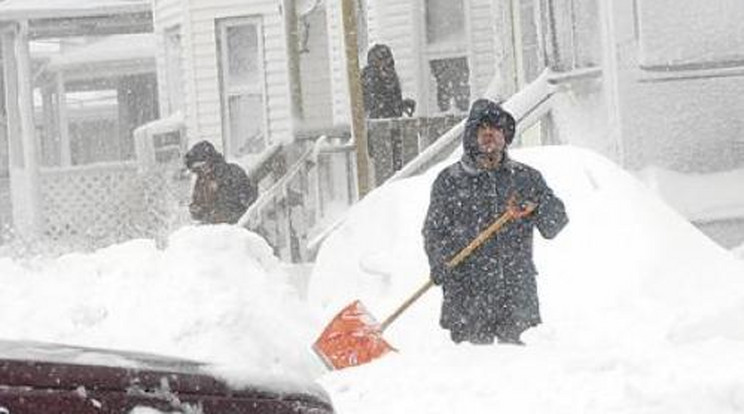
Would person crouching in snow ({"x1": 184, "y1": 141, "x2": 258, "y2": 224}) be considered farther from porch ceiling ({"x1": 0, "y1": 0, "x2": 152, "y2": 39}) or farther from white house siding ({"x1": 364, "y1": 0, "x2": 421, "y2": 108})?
porch ceiling ({"x1": 0, "y1": 0, "x2": 152, "y2": 39})

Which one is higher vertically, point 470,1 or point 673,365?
point 470,1

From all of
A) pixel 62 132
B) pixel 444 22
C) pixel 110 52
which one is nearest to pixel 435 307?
pixel 444 22

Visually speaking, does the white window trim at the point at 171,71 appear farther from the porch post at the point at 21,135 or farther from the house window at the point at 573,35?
the house window at the point at 573,35

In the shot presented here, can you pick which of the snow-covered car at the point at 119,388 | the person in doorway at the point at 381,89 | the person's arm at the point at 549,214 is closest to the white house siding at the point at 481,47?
the person in doorway at the point at 381,89

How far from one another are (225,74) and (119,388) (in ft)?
60.8

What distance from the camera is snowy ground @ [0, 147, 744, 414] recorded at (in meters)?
5.72

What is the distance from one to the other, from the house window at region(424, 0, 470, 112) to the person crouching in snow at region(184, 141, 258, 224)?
548 centimetres

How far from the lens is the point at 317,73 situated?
21.5m

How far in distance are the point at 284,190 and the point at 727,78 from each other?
5688 millimetres

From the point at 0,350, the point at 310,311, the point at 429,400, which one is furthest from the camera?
the point at 310,311

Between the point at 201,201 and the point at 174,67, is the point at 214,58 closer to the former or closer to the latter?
the point at 174,67

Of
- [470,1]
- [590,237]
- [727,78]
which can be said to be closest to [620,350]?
[590,237]

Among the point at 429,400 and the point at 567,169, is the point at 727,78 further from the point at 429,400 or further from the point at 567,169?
the point at 429,400

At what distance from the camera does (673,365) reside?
588cm
